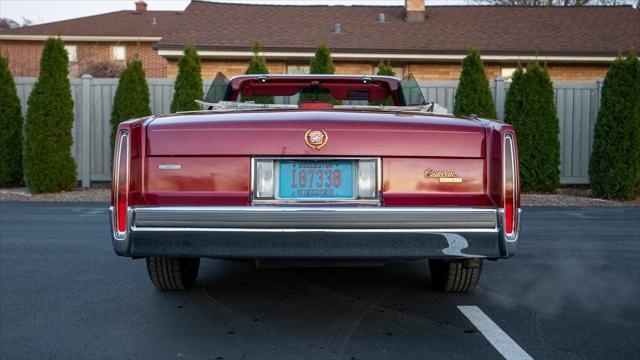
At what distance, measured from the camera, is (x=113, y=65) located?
3197cm

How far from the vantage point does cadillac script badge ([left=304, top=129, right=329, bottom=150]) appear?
3.60m

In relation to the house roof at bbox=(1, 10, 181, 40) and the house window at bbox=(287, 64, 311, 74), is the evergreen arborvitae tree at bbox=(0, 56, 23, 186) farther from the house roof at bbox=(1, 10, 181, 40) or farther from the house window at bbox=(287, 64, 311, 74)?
the house roof at bbox=(1, 10, 181, 40)

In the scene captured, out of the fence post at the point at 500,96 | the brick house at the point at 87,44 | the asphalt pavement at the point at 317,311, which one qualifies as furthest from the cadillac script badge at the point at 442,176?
A: the brick house at the point at 87,44

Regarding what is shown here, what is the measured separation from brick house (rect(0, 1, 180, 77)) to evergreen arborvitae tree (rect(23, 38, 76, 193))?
66.7 feet

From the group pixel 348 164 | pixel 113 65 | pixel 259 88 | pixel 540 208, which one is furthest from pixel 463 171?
pixel 113 65

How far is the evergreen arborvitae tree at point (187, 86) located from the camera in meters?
14.3

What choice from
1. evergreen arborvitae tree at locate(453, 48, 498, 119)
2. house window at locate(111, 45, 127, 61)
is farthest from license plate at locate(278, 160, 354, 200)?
house window at locate(111, 45, 127, 61)

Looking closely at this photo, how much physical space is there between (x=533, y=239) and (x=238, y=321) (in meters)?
4.70

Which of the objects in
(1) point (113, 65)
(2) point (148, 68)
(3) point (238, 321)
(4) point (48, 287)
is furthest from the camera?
(2) point (148, 68)

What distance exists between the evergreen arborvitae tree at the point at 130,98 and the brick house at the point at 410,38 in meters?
6.13

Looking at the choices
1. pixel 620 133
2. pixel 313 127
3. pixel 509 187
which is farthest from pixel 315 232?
pixel 620 133

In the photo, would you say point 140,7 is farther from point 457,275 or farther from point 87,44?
point 457,275

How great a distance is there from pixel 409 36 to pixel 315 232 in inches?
754

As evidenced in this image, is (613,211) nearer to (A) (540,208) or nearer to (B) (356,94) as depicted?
(A) (540,208)
